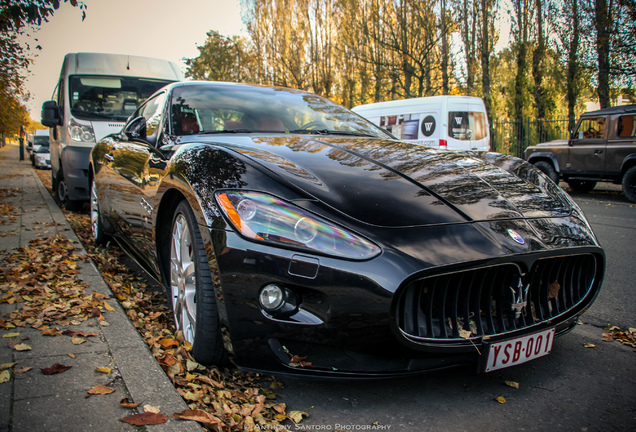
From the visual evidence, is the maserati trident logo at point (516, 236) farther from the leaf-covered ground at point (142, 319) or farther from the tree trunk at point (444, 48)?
the tree trunk at point (444, 48)

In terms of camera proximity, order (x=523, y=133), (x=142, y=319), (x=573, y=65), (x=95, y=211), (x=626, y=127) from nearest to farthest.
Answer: (x=142, y=319), (x=95, y=211), (x=626, y=127), (x=573, y=65), (x=523, y=133)

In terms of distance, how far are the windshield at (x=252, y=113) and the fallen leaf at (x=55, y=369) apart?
1591 mm

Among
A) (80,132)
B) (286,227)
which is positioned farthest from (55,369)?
(80,132)

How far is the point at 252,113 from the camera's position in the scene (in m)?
3.52

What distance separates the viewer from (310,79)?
33156mm

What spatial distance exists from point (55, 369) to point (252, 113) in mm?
2033

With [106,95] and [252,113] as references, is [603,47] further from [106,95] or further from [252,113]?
[252,113]

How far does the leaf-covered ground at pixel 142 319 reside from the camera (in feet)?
6.50

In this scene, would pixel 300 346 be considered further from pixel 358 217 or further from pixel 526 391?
pixel 526 391

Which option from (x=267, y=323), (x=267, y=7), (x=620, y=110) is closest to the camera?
(x=267, y=323)

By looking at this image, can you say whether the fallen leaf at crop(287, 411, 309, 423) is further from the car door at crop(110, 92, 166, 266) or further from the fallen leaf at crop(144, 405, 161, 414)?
the car door at crop(110, 92, 166, 266)

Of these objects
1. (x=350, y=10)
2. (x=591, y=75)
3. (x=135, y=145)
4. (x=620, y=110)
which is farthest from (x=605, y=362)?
(x=350, y=10)

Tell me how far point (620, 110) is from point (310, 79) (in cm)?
2429

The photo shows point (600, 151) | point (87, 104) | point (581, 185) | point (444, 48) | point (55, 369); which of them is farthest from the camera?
point (444, 48)
